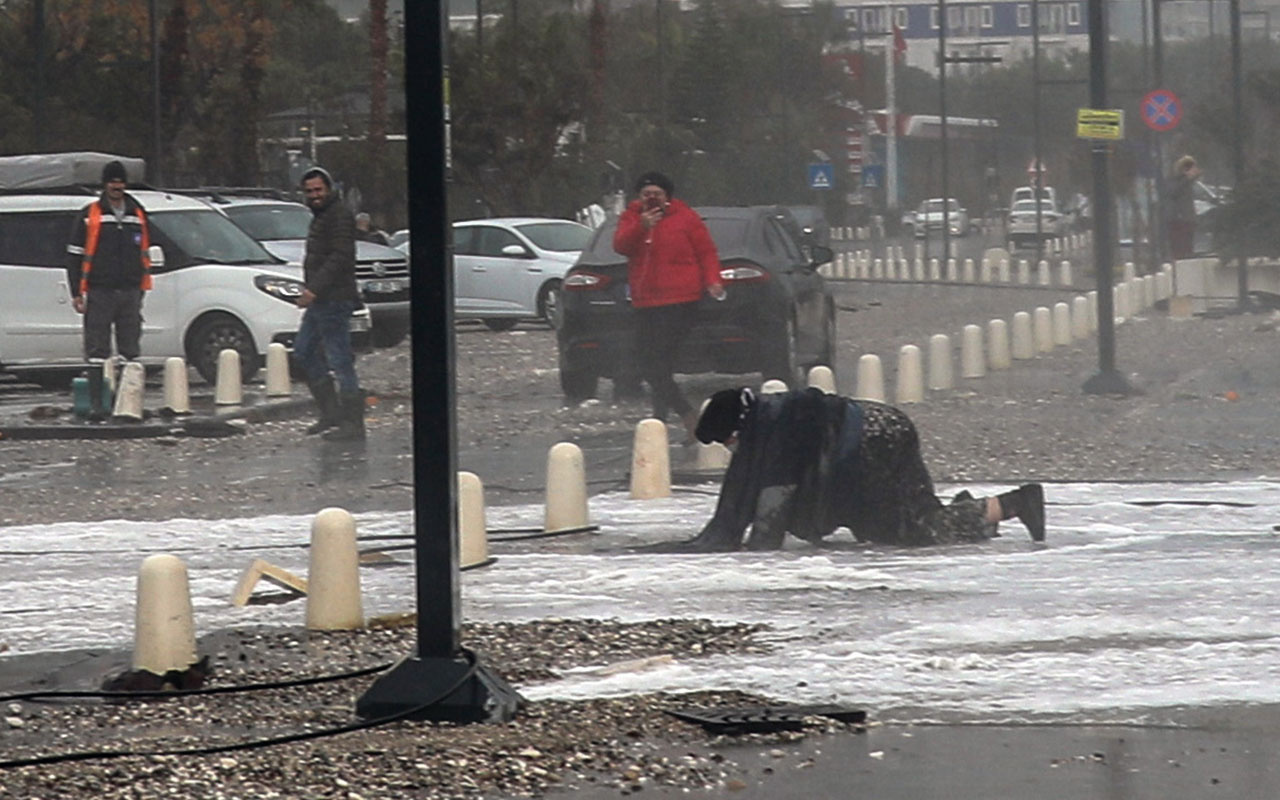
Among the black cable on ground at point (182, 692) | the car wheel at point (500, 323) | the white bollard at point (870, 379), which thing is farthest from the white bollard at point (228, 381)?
the black cable on ground at point (182, 692)

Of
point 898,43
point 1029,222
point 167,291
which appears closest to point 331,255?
point 167,291

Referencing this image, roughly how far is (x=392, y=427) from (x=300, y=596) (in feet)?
29.8

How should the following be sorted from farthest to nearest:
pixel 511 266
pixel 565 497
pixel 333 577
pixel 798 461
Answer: pixel 511 266 → pixel 565 497 → pixel 798 461 → pixel 333 577

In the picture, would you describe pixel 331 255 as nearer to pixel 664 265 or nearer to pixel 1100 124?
pixel 664 265

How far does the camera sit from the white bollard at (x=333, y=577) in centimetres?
893

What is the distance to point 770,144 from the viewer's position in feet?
174

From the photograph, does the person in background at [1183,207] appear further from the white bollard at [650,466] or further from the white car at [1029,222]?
the white car at [1029,222]

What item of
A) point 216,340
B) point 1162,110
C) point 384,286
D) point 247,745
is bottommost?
point 247,745

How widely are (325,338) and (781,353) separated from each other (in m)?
4.25

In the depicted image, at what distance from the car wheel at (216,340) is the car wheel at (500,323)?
10.4 metres

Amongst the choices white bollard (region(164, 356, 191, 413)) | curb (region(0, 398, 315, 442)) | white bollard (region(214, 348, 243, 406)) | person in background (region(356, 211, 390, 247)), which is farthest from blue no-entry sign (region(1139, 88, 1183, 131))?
curb (region(0, 398, 315, 442))

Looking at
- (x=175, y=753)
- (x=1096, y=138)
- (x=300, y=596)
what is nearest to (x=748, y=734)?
(x=175, y=753)

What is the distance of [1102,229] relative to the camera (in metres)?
20.1

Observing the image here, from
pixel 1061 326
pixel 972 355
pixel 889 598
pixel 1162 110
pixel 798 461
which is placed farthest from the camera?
pixel 1162 110
